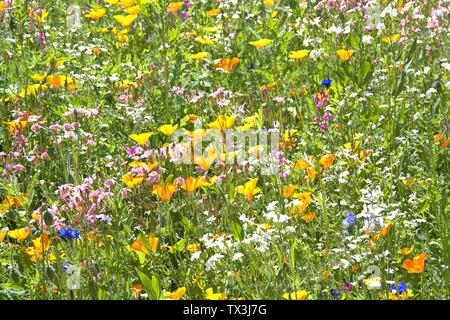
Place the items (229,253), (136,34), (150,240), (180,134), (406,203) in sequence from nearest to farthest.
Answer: (229,253), (150,240), (406,203), (180,134), (136,34)

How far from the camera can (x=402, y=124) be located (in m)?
3.73

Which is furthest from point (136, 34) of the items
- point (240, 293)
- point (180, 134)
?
point (240, 293)

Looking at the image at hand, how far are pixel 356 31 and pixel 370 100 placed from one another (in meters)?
0.70


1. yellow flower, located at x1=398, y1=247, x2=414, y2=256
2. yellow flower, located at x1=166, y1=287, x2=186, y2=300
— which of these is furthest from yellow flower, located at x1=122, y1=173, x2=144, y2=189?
yellow flower, located at x1=398, y1=247, x2=414, y2=256

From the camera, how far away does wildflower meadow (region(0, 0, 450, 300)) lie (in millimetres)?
2791

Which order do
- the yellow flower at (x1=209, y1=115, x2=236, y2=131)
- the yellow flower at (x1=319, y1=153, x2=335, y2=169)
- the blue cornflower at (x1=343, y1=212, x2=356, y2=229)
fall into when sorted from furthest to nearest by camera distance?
the yellow flower at (x1=209, y1=115, x2=236, y2=131) < the yellow flower at (x1=319, y1=153, x2=335, y2=169) < the blue cornflower at (x1=343, y1=212, x2=356, y2=229)

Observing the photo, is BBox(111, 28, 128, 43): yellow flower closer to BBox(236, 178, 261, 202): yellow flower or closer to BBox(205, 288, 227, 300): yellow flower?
BBox(236, 178, 261, 202): yellow flower

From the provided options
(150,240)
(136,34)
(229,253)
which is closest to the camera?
(229,253)

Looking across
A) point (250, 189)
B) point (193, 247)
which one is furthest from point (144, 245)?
point (250, 189)

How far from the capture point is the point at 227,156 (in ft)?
11.1

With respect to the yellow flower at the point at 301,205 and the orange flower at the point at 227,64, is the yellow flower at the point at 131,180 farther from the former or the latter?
the orange flower at the point at 227,64

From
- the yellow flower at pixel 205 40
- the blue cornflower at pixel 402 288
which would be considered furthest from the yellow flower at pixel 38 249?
the yellow flower at pixel 205 40

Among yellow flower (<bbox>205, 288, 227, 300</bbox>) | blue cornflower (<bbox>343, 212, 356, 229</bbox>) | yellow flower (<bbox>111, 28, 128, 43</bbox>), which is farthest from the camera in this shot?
yellow flower (<bbox>111, 28, 128, 43</bbox>)

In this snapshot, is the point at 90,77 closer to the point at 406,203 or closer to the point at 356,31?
the point at 356,31
